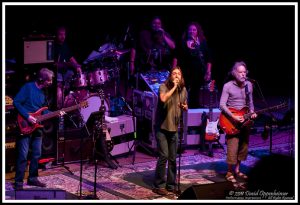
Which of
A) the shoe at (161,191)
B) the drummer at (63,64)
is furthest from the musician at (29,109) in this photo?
the drummer at (63,64)

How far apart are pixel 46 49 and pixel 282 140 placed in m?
5.73

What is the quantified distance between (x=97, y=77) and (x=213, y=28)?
4.57m

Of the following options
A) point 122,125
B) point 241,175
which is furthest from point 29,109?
point 241,175

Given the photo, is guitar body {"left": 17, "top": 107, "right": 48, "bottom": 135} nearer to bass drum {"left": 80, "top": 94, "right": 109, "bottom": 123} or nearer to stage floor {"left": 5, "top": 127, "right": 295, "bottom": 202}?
stage floor {"left": 5, "top": 127, "right": 295, "bottom": 202}

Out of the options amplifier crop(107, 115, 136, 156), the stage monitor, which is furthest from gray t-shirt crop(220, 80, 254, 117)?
the stage monitor

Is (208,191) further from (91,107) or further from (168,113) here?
(91,107)

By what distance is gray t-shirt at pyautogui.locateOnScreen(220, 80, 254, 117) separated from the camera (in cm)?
942

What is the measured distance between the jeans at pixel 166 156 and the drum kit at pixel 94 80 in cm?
227

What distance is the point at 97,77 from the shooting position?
12.0 metres

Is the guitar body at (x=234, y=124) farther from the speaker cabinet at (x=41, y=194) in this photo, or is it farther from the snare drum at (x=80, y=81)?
the snare drum at (x=80, y=81)

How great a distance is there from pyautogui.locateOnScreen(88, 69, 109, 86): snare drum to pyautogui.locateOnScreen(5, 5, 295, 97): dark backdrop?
4.04ft

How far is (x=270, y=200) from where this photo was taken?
283 inches

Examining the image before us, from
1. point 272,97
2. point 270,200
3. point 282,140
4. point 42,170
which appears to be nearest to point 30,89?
point 42,170

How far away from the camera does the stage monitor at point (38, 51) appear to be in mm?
9648
